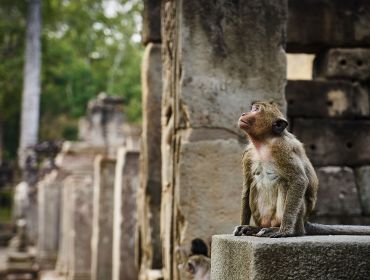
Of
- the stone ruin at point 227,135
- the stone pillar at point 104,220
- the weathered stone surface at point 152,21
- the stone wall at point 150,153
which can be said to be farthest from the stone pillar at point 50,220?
the weathered stone surface at point 152,21

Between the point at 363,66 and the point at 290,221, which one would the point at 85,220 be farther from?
the point at 290,221

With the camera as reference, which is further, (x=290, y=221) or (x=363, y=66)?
(x=363, y=66)

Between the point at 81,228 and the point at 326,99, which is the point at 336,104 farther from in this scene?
the point at 81,228

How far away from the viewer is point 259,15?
5.94 metres

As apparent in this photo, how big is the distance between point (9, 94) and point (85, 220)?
77.7ft

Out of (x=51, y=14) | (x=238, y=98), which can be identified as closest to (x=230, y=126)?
(x=238, y=98)

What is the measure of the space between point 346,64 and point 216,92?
6.61ft

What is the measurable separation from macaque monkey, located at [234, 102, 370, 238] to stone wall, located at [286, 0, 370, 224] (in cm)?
323

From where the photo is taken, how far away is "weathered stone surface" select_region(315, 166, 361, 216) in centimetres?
736

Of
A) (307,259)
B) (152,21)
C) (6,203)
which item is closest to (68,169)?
(152,21)

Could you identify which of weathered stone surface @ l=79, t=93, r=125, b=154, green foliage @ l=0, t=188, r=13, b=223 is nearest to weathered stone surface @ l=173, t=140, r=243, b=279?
weathered stone surface @ l=79, t=93, r=125, b=154

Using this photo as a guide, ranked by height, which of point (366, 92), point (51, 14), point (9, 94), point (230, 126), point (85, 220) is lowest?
point (85, 220)

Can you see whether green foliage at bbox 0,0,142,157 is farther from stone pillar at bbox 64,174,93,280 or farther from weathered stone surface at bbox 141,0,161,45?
weathered stone surface at bbox 141,0,161,45

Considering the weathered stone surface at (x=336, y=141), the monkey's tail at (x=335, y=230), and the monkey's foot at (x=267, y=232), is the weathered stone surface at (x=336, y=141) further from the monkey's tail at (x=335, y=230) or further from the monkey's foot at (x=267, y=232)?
the monkey's foot at (x=267, y=232)
